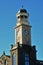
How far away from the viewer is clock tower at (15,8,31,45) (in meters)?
55.4

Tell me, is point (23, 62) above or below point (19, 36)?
below

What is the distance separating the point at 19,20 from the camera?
5688cm

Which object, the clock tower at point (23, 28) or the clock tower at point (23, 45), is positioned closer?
the clock tower at point (23, 45)

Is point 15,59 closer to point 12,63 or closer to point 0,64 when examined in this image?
point 12,63

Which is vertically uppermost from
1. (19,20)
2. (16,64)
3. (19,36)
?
(19,20)

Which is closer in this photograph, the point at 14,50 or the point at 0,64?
the point at 14,50

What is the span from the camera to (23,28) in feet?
184

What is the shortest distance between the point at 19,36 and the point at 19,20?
3.64m

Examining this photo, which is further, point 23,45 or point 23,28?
point 23,28

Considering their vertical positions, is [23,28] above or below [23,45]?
above

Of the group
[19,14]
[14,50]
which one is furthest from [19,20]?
[14,50]

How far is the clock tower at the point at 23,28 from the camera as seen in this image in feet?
182

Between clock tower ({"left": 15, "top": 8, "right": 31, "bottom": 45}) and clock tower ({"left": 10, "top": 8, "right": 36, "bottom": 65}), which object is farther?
clock tower ({"left": 15, "top": 8, "right": 31, "bottom": 45})

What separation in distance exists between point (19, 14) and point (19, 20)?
1.31 meters
